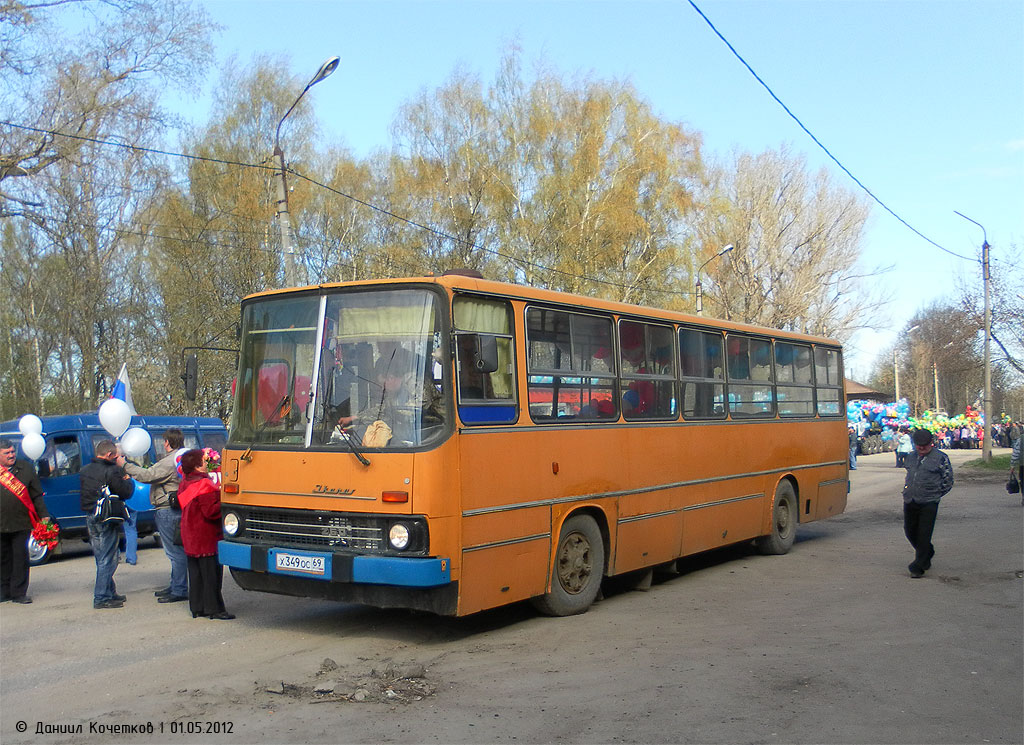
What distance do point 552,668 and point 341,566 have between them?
1.81 m

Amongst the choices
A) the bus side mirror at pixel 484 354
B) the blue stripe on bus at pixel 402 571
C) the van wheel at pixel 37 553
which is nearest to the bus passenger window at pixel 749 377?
the bus side mirror at pixel 484 354

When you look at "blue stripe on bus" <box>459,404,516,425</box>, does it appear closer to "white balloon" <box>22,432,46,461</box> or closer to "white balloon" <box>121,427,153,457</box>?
"white balloon" <box>121,427,153,457</box>

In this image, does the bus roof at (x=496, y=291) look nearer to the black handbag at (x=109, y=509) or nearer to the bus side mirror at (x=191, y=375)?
the bus side mirror at (x=191, y=375)

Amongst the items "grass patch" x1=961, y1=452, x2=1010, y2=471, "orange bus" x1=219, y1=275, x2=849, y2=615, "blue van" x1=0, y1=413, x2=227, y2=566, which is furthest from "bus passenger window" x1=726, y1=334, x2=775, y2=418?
"grass patch" x1=961, y1=452, x2=1010, y2=471

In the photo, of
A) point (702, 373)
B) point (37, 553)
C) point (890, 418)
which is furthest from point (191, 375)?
point (890, 418)

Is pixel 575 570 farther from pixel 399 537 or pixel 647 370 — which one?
pixel 647 370

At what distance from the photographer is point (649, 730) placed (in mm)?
5605

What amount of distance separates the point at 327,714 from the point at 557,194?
32.9m

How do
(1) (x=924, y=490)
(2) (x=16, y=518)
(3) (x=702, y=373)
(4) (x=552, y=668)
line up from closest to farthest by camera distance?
1. (4) (x=552, y=668)
2. (2) (x=16, y=518)
3. (1) (x=924, y=490)
4. (3) (x=702, y=373)

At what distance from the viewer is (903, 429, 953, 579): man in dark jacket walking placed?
1114 centimetres

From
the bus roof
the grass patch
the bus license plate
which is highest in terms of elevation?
the bus roof

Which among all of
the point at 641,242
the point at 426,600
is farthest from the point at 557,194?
the point at 426,600

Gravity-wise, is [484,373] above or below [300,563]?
above

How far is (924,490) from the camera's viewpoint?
1115 centimetres
